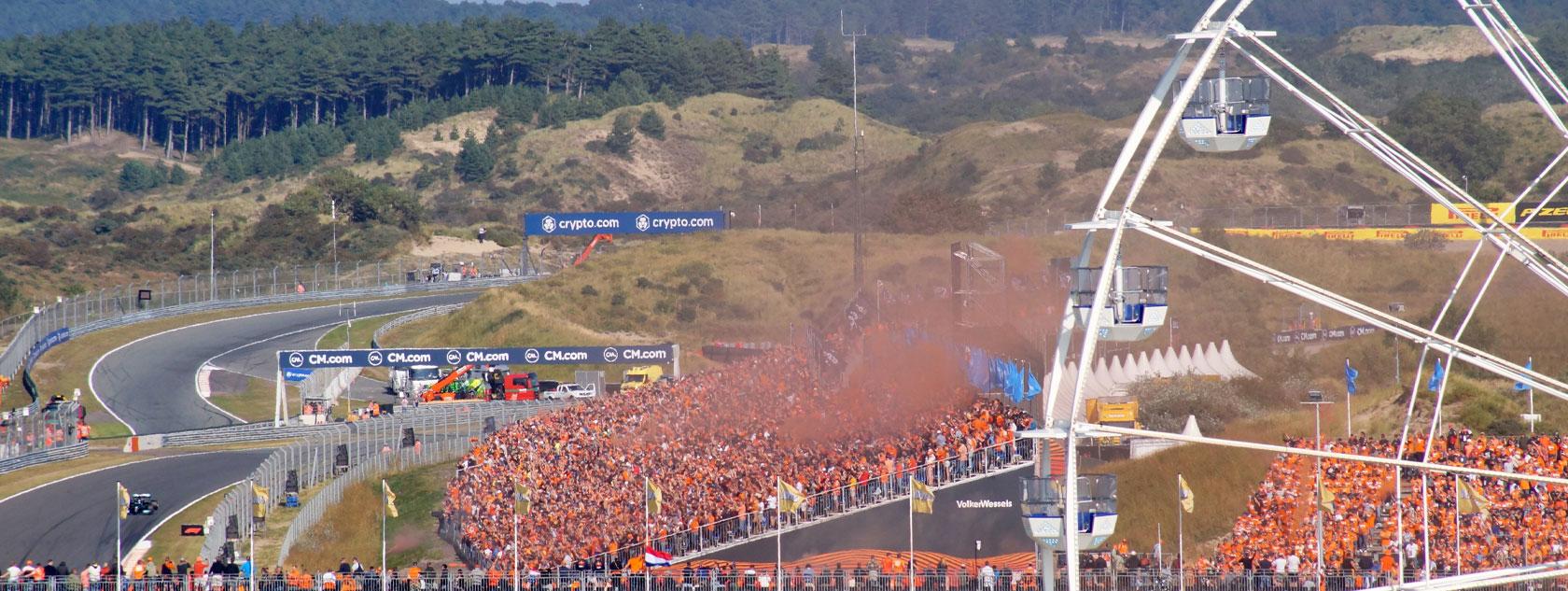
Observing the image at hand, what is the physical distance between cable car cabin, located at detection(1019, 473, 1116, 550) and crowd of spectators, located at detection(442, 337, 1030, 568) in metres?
21.3

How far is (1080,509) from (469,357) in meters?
52.2

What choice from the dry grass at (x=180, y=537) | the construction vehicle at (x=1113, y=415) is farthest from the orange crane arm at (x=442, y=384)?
the construction vehicle at (x=1113, y=415)

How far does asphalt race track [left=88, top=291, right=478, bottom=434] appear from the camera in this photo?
76.7 m

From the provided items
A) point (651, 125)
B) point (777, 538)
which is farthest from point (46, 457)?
point (651, 125)

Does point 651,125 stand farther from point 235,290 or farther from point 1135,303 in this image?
point 1135,303

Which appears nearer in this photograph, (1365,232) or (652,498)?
(652,498)

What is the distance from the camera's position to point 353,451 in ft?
205

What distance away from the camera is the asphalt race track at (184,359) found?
76.7 metres

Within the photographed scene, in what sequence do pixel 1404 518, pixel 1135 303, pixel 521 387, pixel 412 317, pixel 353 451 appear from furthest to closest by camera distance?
pixel 412 317 < pixel 521 387 < pixel 353 451 < pixel 1404 518 < pixel 1135 303

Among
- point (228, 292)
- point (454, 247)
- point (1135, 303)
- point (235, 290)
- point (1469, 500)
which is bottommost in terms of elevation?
point (1469, 500)

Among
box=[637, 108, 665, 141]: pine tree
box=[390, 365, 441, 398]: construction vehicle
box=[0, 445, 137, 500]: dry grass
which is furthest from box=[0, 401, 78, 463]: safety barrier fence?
box=[637, 108, 665, 141]: pine tree

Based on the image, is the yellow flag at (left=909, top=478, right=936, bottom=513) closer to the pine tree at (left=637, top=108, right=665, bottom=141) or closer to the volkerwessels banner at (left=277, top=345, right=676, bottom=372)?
the volkerwessels banner at (left=277, top=345, right=676, bottom=372)

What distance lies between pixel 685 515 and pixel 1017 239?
42.2 meters

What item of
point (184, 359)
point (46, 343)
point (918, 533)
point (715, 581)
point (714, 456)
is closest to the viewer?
point (715, 581)
